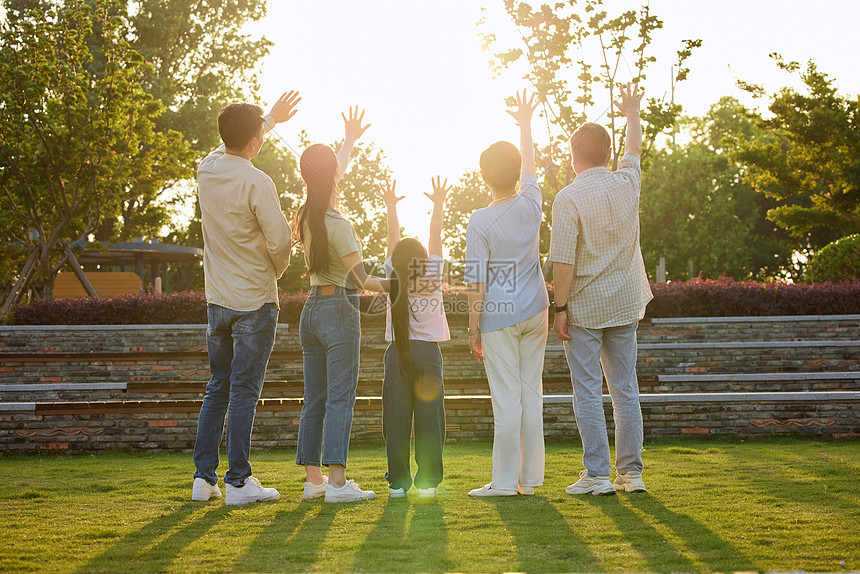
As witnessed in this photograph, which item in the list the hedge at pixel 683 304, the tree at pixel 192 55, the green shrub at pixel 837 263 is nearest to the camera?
the hedge at pixel 683 304

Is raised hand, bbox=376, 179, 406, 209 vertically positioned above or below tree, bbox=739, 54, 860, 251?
below

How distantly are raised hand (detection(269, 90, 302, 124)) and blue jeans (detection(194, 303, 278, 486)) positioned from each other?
1204mm

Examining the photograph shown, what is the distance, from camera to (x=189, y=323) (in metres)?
13.9

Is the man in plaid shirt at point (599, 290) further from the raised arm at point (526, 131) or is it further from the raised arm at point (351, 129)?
the raised arm at point (351, 129)

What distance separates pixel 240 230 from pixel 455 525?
214 cm

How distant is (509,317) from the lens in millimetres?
4816

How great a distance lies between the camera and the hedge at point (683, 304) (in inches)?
527

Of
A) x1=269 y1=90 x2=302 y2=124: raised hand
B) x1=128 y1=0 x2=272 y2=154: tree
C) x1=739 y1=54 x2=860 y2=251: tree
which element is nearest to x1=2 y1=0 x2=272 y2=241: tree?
x1=128 y1=0 x2=272 y2=154: tree

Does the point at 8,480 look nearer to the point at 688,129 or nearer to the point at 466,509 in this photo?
the point at 466,509

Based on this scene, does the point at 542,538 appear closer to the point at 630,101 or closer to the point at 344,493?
the point at 344,493

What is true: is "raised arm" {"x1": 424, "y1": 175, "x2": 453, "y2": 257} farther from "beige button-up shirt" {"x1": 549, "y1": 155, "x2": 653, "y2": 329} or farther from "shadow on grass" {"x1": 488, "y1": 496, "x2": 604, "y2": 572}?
"shadow on grass" {"x1": 488, "y1": 496, "x2": 604, "y2": 572}

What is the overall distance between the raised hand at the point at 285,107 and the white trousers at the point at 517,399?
188 cm

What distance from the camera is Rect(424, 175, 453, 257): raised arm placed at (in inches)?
196

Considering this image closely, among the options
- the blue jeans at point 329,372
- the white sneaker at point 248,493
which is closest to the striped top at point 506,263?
the blue jeans at point 329,372
